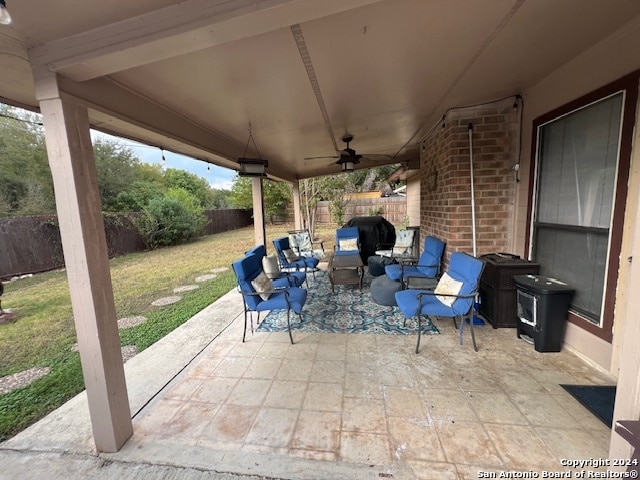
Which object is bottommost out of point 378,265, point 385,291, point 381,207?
point 385,291

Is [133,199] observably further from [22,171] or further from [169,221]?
[22,171]

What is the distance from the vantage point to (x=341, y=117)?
10.0ft

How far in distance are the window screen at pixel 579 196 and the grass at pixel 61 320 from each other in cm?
432

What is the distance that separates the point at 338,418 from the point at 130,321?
127 inches

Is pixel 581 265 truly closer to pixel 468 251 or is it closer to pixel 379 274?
pixel 468 251

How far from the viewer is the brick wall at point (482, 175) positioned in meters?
3.09

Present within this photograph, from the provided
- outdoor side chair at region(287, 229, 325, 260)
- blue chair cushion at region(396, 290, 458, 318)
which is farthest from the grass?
blue chair cushion at region(396, 290, 458, 318)

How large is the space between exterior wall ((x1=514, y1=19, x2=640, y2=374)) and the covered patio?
12 millimetres

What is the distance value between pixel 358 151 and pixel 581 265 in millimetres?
4030

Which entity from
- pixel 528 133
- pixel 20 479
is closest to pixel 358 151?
pixel 528 133

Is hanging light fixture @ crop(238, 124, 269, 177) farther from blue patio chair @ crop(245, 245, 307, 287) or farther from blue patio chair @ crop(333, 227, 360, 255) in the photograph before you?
blue patio chair @ crop(333, 227, 360, 255)

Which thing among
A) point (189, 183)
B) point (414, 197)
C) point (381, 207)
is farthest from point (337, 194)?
point (189, 183)

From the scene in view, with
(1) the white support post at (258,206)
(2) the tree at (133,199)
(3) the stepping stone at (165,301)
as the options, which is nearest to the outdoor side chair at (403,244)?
(1) the white support post at (258,206)

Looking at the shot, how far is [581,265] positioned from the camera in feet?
7.52
